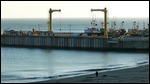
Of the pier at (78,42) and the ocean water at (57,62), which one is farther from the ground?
the pier at (78,42)

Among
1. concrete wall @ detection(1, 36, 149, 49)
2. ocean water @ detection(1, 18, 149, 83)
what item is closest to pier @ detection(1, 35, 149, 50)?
concrete wall @ detection(1, 36, 149, 49)

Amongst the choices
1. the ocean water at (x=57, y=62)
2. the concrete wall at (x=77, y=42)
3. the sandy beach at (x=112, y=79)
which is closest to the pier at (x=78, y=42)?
the concrete wall at (x=77, y=42)

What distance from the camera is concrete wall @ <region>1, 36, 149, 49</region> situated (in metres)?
75.1

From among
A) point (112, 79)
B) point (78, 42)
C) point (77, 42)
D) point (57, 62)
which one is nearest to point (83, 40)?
point (78, 42)

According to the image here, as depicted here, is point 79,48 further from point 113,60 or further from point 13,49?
point 113,60

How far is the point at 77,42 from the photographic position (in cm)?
8025

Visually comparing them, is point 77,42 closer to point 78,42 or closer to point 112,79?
point 78,42

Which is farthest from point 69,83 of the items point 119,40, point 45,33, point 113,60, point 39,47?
point 45,33

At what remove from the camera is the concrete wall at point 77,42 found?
2955 inches

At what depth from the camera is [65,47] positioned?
8044cm

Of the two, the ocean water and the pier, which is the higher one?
the pier

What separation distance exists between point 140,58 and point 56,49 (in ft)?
66.8

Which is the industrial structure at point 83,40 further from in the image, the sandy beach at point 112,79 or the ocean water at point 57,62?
the sandy beach at point 112,79

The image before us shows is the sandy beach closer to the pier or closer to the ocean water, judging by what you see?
the ocean water
